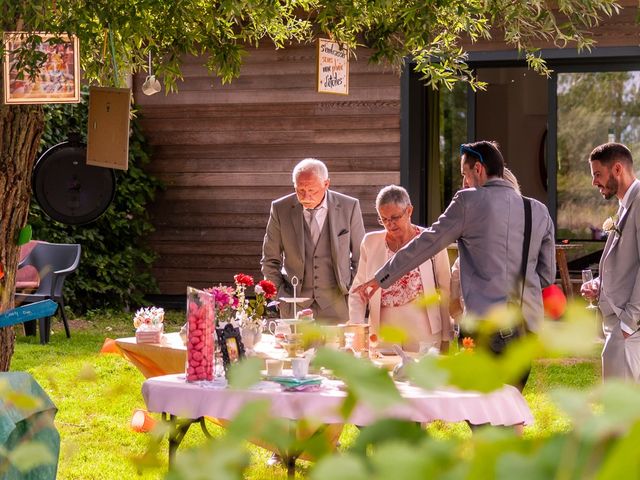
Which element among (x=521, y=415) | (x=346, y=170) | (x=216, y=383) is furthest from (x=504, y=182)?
(x=346, y=170)

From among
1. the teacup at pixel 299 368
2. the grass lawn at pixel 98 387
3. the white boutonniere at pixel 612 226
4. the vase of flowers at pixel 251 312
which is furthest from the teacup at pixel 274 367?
the white boutonniere at pixel 612 226

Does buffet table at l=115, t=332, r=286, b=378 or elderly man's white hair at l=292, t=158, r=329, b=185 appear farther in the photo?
elderly man's white hair at l=292, t=158, r=329, b=185

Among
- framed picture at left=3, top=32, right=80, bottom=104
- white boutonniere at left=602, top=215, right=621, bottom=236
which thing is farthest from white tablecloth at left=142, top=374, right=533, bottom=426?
white boutonniere at left=602, top=215, right=621, bottom=236

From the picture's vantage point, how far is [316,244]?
6.16 m

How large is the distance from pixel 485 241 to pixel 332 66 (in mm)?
1424

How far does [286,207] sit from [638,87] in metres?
7.35

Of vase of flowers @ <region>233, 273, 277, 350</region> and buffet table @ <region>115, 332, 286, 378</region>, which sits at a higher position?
vase of flowers @ <region>233, 273, 277, 350</region>

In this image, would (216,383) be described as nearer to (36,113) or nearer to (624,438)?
(36,113)

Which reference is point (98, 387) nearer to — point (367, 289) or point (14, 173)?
point (367, 289)

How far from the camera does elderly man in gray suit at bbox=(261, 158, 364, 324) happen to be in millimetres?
6109

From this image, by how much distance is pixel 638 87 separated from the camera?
40.4 feet

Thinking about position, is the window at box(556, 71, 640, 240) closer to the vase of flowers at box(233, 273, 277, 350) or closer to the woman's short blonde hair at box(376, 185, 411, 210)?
the woman's short blonde hair at box(376, 185, 411, 210)

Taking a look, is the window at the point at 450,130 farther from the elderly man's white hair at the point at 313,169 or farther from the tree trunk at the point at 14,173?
the tree trunk at the point at 14,173

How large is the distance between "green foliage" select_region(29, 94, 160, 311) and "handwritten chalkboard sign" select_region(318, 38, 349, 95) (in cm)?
647
